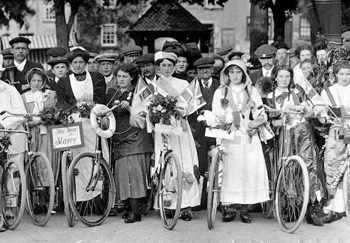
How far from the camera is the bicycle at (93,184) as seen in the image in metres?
8.41

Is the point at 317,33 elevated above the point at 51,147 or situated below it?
above

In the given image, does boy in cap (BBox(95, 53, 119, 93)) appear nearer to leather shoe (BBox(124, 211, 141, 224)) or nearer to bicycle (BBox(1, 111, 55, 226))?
bicycle (BBox(1, 111, 55, 226))

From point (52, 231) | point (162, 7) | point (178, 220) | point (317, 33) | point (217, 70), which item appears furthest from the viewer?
point (162, 7)

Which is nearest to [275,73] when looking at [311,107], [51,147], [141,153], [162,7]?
[311,107]

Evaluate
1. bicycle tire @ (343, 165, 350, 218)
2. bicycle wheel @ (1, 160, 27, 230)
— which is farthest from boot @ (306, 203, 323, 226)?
bicycle wheel @ (1, 160, 27, 230)

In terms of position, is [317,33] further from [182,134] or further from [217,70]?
[182,134]

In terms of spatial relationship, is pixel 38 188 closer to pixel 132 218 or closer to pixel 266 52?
pixel 132 218

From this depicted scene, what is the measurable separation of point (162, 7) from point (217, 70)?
14179 millimetres

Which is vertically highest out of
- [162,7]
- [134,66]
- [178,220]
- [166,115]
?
[162,7]

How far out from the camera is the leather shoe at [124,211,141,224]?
28.6 ft

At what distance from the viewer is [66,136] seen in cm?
861

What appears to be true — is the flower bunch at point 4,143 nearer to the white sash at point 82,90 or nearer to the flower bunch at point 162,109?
the white sash at point 82,90

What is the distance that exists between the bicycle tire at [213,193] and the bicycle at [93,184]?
1196 millimetres

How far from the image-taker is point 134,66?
901 centimetres
